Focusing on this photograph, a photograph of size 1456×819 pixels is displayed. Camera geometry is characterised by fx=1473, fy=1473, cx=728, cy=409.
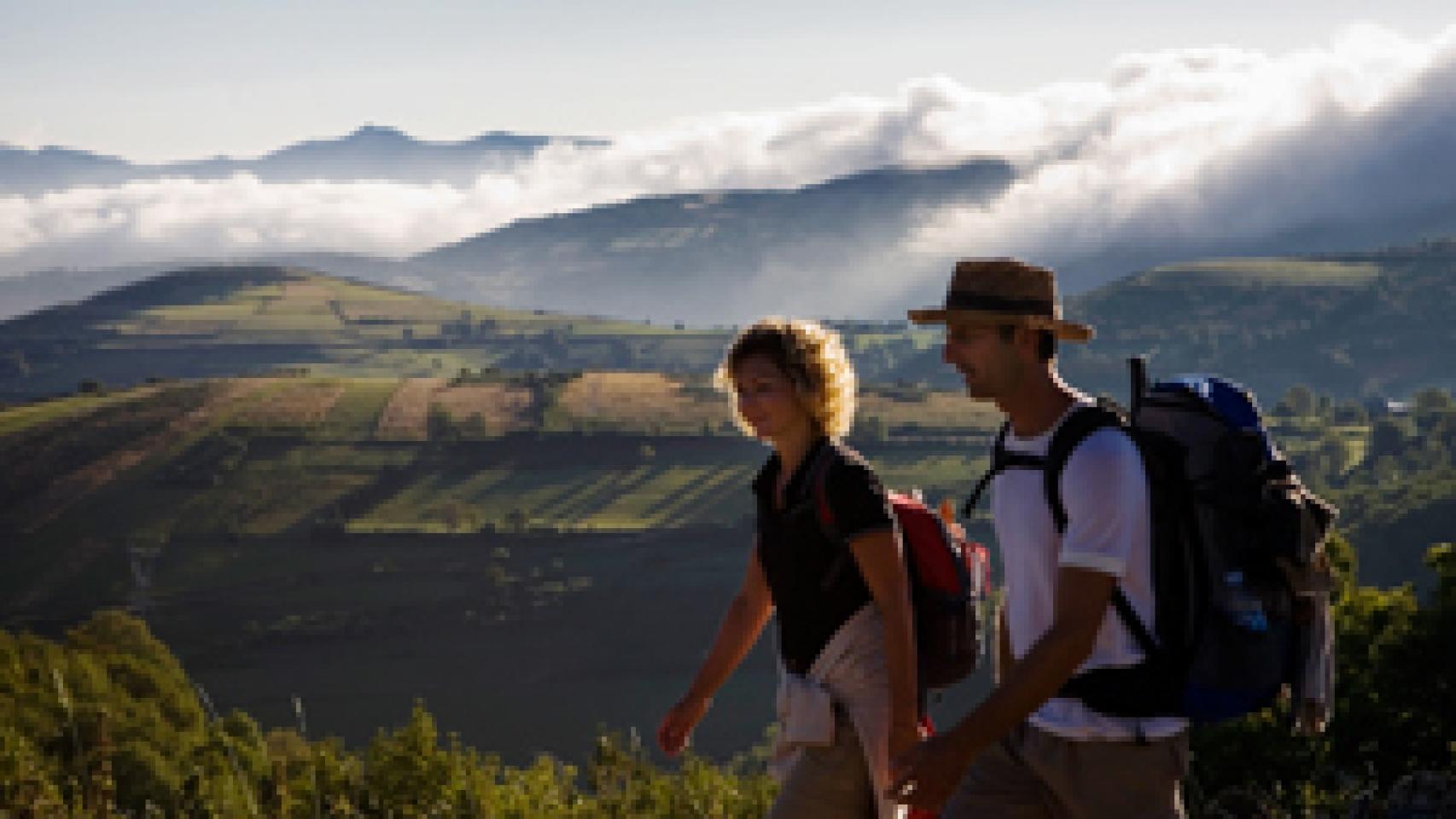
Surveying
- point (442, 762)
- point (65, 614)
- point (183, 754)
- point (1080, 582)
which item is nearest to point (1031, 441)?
point (1080, 582)

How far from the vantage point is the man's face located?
14.3 feet

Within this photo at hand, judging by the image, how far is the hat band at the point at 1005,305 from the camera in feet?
14.3

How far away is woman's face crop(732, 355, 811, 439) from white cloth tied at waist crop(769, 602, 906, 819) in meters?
0.68

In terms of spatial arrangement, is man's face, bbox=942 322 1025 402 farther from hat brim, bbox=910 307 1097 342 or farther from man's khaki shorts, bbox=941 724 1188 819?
man's khaki shorts, bbox=941 724 1188 819

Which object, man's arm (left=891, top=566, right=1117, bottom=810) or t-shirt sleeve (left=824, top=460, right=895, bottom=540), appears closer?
man's arm (left=891, top=566, right=1117, bottom=810)

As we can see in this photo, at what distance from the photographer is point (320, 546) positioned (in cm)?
16225

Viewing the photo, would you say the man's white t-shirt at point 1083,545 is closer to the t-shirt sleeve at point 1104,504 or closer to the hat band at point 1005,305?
the t-shirt sleeve at point 1104,504

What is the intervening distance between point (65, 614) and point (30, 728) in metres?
108

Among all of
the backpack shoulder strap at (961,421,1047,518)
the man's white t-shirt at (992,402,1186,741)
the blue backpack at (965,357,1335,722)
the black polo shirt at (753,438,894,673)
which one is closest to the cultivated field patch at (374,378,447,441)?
the black polo shirt at (753,438,894,673)

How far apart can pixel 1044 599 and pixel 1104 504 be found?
42 cm

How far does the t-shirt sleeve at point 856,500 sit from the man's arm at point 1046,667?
2.87 ft

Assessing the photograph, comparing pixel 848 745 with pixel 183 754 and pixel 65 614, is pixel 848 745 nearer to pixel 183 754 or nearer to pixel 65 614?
pixel 183 754

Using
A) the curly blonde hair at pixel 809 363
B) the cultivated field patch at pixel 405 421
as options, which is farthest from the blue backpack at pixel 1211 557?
the cultivated field patch at pixel 405 421

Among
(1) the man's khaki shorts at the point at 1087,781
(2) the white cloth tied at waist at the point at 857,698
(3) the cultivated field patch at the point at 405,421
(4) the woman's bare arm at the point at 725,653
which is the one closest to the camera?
(1) the man's khaki shorts at the point at 1087,781
